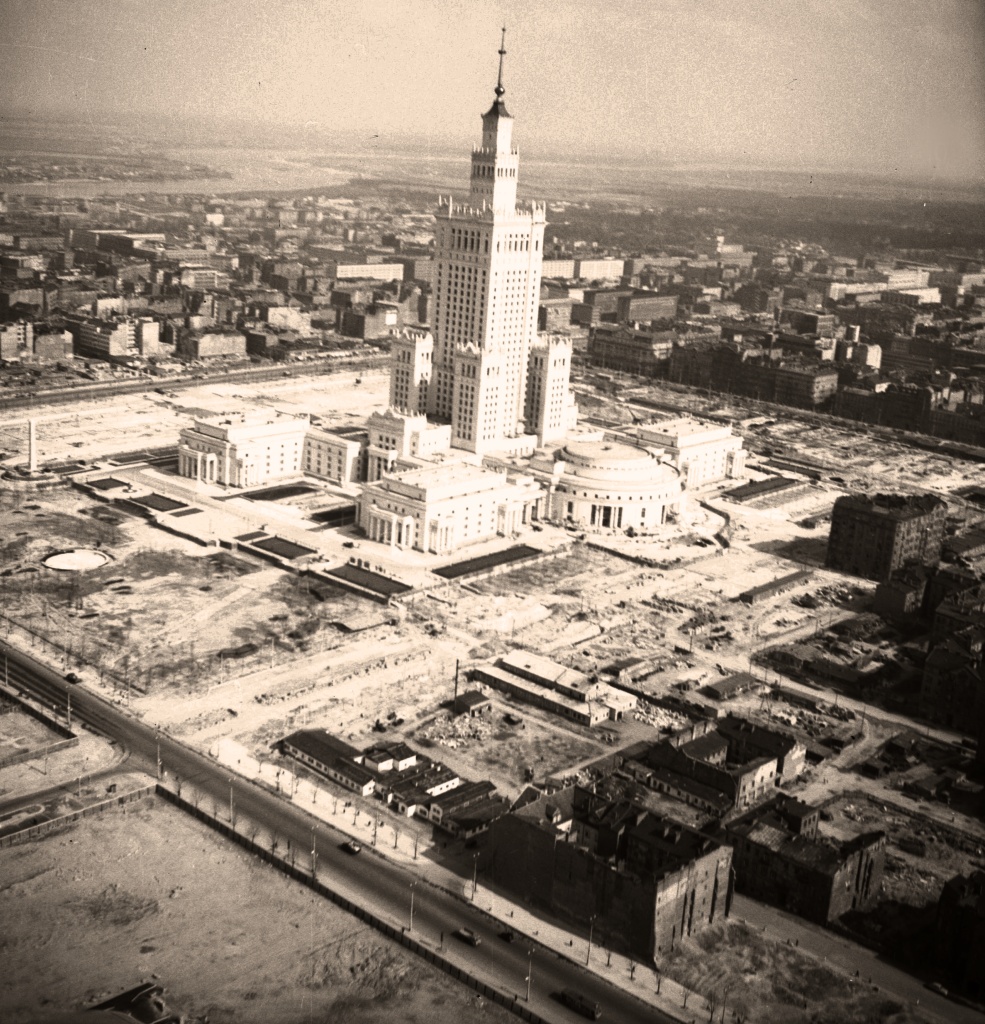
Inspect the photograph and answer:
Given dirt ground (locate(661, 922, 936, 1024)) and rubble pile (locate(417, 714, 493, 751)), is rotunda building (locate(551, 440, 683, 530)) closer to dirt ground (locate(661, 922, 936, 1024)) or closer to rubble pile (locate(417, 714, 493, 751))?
rubble pile (locate(417, 714, 493, 751))

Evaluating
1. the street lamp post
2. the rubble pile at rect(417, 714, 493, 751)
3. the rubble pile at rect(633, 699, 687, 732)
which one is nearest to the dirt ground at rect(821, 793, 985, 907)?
the rubble pile at rect(633, 699, 687, 732)

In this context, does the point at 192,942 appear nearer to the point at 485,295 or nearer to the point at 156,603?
the point at 156,603

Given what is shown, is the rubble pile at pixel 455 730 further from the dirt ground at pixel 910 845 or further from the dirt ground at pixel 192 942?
the dirt ground at pixel 910 845

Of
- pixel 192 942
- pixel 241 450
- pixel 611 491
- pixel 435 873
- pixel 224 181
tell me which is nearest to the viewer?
pixel 192 942

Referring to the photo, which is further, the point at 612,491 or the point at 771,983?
the point at 612,491

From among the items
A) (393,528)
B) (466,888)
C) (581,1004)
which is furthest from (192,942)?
(393,528)

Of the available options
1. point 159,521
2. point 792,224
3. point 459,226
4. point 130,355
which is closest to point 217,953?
point 159,521

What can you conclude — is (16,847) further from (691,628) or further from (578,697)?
(691,628)
